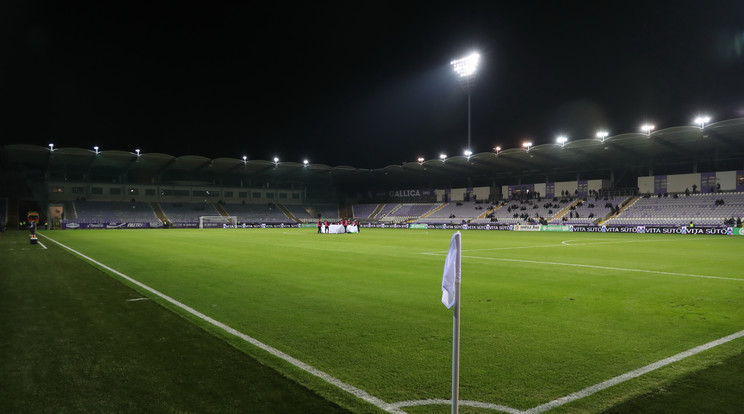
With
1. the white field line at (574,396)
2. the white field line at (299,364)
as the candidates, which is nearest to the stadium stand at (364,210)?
the white field line at (299,364)

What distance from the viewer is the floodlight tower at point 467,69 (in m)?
49.7

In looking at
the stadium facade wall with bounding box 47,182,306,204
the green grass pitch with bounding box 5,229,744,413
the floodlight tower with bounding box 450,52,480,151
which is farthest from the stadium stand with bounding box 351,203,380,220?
the green grass pitch with bounding box 5,229,744,413

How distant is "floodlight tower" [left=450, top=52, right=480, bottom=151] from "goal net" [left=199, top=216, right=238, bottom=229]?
125 feet

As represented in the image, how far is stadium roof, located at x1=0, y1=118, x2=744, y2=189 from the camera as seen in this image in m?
46.1

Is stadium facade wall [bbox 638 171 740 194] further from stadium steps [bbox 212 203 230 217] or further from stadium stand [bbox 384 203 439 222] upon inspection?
stadium steps [bbox 212 203 230 217]

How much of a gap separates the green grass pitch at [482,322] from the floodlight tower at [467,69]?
133 ft

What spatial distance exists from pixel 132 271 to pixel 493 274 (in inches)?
424

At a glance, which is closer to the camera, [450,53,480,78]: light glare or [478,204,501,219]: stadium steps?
[450,53,480,78]: light glare

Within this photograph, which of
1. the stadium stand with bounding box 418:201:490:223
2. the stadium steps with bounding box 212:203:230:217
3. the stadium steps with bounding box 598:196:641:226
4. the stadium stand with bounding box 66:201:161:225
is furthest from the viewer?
the stadium steps with bounding box 212:203:230:217

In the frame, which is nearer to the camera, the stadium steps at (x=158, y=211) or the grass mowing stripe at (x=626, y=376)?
the grass mowing stripe at (x=626, y=376)

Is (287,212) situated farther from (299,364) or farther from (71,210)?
(299,364)

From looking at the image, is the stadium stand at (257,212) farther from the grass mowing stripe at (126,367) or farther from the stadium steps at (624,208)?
the grass mowing stripe at (126,367)

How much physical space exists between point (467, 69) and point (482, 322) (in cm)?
4864

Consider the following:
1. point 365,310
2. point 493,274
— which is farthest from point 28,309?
point 493,274
